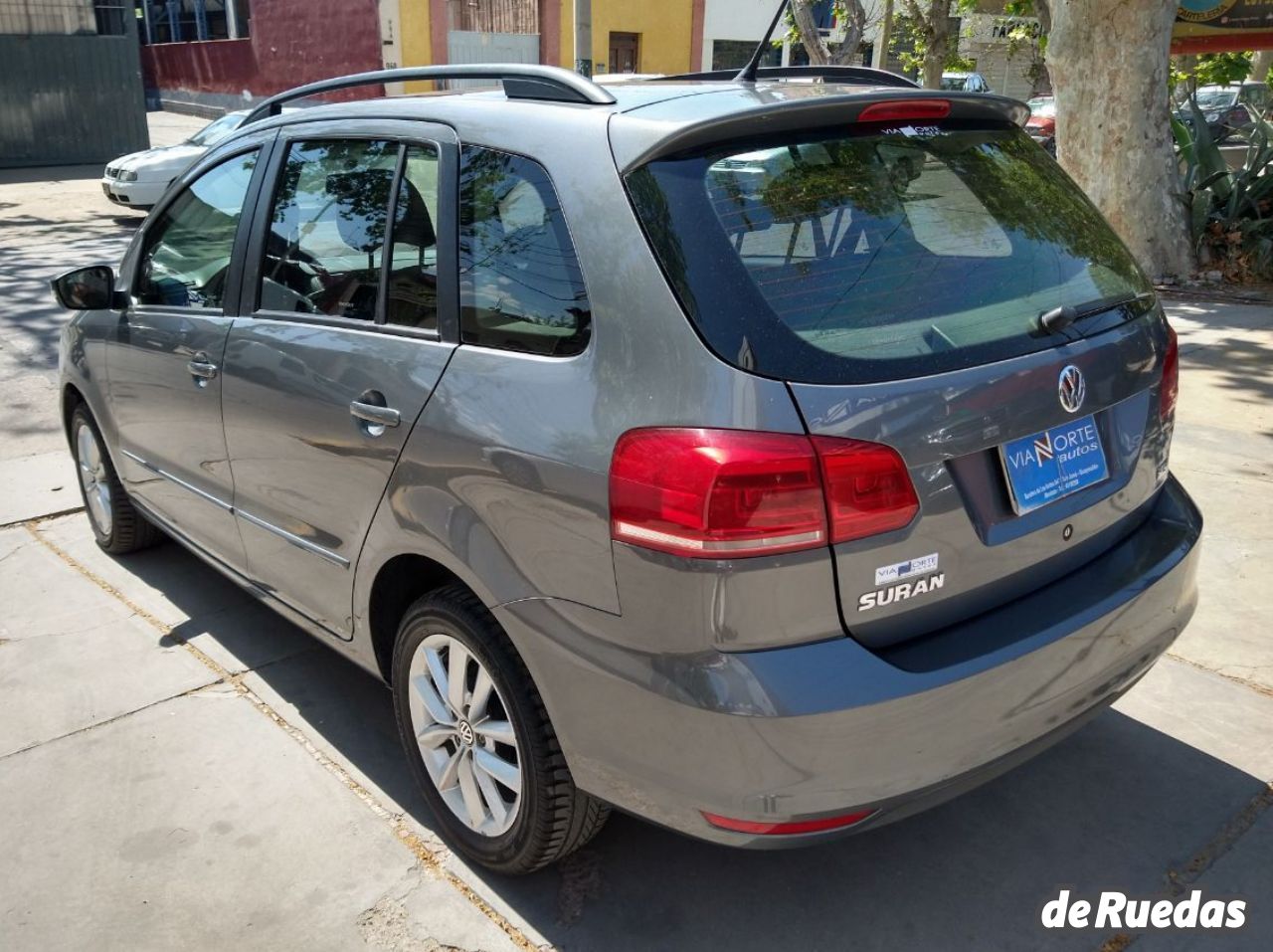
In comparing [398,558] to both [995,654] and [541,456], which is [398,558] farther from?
[995,654]

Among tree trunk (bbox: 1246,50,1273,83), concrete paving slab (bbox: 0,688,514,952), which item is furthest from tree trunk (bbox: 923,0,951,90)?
concrete paving slab (bbox: 0,688,514,952)

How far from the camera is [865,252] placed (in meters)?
2.37

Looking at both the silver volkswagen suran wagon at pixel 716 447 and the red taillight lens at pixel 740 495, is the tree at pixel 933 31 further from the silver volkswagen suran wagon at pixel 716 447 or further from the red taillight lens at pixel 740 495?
the red taillight lens at pixel 740 495

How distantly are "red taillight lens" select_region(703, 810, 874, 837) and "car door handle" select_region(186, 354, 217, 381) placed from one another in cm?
210

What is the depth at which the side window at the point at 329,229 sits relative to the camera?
2936 millimetres

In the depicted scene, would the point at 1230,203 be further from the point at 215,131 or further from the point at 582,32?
the point at 215,131

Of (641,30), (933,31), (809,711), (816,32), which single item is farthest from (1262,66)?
(809,711)

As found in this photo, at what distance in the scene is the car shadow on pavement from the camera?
2578 millimetres

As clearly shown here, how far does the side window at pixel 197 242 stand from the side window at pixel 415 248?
2.86 feet

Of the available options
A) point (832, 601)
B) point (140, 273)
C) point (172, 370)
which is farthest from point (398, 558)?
point (140, 273)

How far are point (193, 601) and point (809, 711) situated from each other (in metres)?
3.00

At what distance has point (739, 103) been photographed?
2406 mm

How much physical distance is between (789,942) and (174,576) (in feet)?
9.91

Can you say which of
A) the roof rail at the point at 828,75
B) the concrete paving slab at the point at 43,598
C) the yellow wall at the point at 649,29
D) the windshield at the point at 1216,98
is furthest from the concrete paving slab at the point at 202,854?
the yellow wall at the point at 649,29
